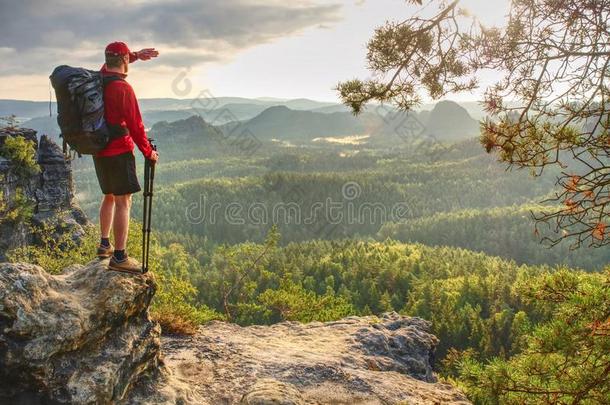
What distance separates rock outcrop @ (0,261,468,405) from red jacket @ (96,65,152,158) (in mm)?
2535

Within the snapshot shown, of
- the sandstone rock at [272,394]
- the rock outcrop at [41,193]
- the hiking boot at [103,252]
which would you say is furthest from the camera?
the rock outcrop at [41,193]

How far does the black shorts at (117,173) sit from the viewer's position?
8719 millimetres

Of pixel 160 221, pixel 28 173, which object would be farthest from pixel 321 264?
pixel 160 221

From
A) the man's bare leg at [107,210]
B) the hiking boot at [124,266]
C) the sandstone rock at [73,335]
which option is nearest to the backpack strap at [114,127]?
the man's bare leg at [107,210]

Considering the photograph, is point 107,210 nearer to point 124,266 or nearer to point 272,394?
point 124,266

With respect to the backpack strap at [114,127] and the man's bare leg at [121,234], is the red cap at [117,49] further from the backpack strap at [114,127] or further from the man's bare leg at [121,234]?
the man's bare leg at [121,234]

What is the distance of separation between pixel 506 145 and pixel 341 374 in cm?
753

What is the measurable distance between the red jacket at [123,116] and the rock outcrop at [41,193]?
3682 cm

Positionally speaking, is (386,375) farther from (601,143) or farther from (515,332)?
(515,332)

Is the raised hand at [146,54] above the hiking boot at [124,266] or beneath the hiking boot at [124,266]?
above

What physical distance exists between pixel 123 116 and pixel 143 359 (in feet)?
15.6

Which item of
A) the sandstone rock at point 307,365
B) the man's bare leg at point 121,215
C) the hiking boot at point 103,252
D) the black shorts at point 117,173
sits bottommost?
the sandstone rock at point 307,365

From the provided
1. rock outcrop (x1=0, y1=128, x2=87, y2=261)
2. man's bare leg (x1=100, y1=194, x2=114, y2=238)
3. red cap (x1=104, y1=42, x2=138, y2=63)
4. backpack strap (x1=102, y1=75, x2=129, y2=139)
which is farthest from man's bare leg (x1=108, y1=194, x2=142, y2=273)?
rock outcrop (x1=0, y1=128, x2=87, y2=261)

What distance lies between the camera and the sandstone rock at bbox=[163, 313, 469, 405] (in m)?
10.8
